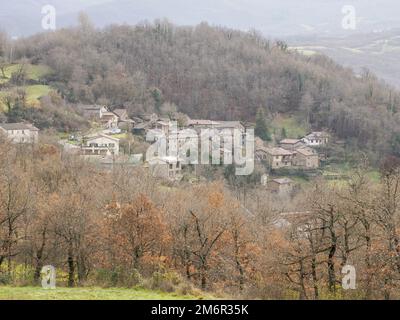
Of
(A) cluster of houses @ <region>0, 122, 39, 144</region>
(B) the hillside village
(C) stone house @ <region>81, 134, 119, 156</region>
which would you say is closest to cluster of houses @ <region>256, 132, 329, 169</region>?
(B) the hillside village

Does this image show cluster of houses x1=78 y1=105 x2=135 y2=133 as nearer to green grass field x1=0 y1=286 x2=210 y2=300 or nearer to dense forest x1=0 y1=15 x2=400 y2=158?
dense forest x1=0 y1=15 x2=400 y2=158

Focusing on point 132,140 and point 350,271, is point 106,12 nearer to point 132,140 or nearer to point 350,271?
point 132,140

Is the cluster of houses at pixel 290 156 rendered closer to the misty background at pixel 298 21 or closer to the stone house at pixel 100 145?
the stone house at pixel 100 145

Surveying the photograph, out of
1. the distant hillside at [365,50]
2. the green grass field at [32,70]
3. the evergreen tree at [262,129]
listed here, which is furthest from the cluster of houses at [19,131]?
the distant hillside at [365,50]

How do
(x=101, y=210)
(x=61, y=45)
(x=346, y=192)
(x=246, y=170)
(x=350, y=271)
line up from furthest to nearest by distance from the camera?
(x=61, y=45), (x=246, y=170), (x=101, y=210), (x=346, y=192), (x=350, y=271)

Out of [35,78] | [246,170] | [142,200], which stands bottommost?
[246,170]

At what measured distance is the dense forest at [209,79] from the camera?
245 feet

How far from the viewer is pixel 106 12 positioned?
173 metres

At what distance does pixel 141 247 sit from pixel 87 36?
76.1 metres

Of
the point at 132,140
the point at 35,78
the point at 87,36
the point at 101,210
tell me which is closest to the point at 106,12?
the point at 87,36

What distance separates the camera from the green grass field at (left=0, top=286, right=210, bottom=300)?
11.0 m

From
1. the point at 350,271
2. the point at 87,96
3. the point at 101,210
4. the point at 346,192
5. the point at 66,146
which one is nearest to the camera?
the point at 350,271

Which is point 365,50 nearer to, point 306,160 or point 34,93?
point 306,160

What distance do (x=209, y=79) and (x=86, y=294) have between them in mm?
76821
